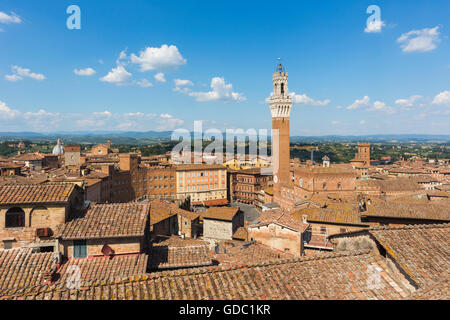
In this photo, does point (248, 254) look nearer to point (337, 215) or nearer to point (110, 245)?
point (110, 245)

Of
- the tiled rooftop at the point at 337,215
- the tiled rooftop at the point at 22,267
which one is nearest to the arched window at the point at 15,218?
the tiled rooftop at the point at 22,267

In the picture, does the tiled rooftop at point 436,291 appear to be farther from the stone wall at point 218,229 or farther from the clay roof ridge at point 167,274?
the stone wall at point 218,229

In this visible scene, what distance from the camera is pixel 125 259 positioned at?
448 inches

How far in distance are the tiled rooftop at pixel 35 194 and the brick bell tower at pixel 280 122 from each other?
5472 cm

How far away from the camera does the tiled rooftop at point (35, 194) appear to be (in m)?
11.9

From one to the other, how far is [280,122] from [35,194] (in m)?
57.4

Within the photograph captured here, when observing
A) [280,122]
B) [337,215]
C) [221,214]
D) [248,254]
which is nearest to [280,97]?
[280,122]

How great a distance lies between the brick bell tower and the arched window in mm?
55584

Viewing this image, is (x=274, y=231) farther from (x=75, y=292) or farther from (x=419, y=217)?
(x=75, y=292)

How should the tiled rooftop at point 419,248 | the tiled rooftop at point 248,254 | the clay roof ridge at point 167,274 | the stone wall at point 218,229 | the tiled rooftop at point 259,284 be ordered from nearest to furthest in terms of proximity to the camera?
the clay roof ridge at point 167,274
the tiled rooftop at point 259,284
the tiled rooftop at point 419,248
the tiled rooftop at point 248,254
the stone wall at point 218,229
